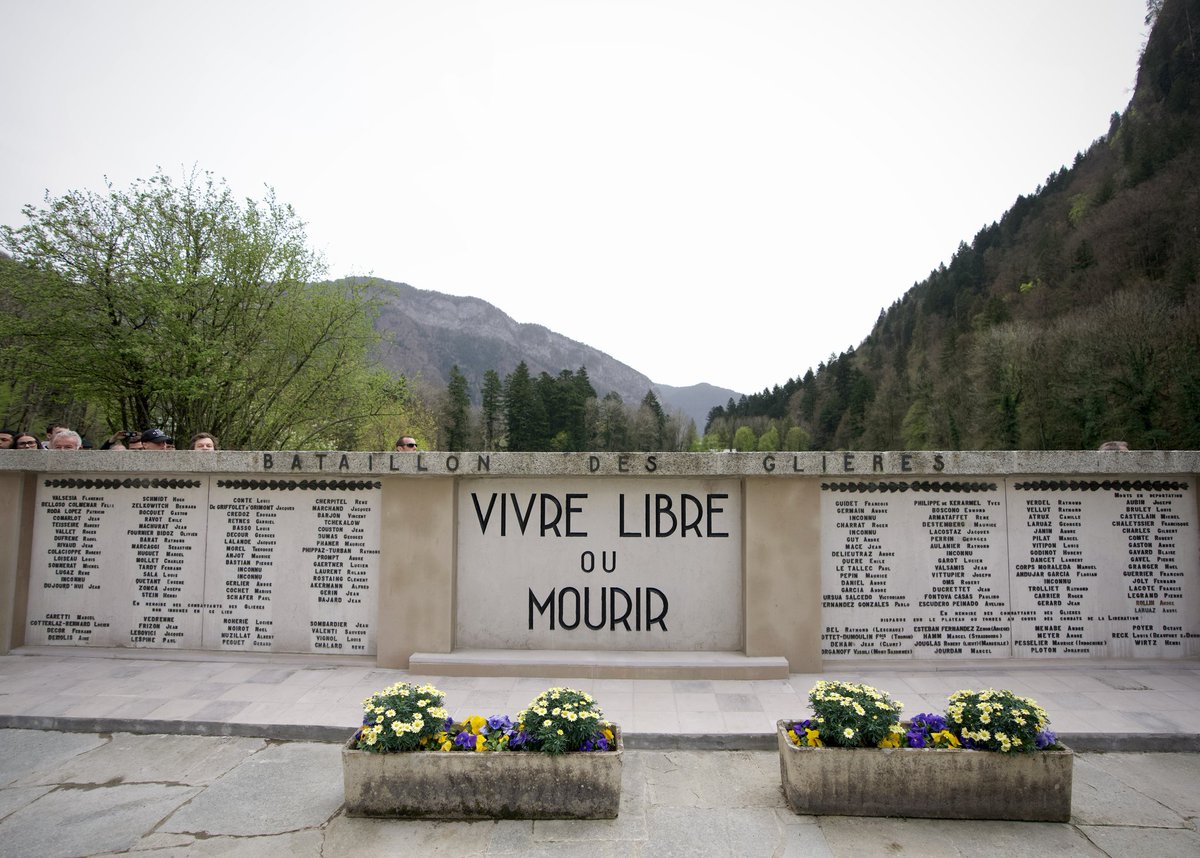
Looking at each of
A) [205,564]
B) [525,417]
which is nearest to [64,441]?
[205,564]

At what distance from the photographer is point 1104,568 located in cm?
811

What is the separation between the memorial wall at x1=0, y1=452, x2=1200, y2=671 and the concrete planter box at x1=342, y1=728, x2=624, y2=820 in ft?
10.3

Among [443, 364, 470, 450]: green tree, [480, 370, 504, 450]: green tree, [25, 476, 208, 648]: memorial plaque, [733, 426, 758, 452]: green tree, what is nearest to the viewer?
[25, 476, 208, 648]: memorial plaque

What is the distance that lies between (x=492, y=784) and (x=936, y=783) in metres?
3.06

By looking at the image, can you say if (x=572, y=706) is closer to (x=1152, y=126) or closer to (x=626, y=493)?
(x=626, y=493)

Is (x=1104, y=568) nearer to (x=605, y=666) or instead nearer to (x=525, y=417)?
(x=605, y=666)

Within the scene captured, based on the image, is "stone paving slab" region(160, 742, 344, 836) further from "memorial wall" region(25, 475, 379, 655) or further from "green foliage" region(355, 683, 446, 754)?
"memorial wall" region(25, 475, 379, 655)

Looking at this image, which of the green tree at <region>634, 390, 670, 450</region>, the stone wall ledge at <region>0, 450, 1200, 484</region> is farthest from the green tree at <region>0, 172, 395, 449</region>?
the green tree at <region>634, 390, 670, 450</region>

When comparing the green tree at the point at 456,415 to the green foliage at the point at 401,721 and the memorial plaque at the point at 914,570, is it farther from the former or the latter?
the green foliage at the point at 401,721

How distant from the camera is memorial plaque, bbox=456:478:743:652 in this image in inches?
Result: 319

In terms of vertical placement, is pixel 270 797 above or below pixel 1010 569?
below

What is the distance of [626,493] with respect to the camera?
8.26 m

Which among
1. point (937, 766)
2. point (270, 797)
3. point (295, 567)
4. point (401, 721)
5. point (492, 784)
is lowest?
point (270, 797)

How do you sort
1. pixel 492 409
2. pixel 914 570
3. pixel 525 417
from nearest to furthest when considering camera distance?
pixel 914 570, pixel 525 417, pixel 492 409
